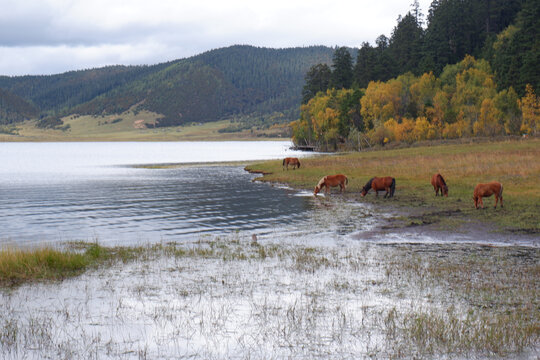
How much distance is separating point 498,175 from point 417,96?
7496cm

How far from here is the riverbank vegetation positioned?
1012 cm

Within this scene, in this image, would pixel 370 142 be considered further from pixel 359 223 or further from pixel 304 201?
pixel 359 223

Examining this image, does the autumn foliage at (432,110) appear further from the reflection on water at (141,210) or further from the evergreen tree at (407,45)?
the reflection on water at (141,210)

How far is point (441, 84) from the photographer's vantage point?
117 m

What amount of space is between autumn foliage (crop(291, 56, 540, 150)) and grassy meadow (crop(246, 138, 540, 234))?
27.7m

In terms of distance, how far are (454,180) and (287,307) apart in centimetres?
3210

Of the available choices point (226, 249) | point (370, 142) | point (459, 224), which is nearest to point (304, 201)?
point (459, 224)

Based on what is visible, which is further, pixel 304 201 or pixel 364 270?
pixel 304 201

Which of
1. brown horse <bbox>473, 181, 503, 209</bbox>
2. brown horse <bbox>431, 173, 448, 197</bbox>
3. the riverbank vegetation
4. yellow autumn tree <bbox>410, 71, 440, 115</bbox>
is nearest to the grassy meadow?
brown horse <bbox>431, 173, 448, 197</bbox>

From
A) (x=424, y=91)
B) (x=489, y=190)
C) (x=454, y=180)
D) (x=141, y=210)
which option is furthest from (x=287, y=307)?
(x=424, y=91)

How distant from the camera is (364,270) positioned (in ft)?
54.3

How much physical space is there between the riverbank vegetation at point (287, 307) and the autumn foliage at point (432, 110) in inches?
2952

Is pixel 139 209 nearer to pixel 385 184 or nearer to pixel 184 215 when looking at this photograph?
pixel 184 215

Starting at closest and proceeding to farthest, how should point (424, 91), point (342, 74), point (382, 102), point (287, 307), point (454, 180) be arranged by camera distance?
point (287, 307)
point (454, 180)
point (424, 91)
point (382, 102)
point (342, 74)
